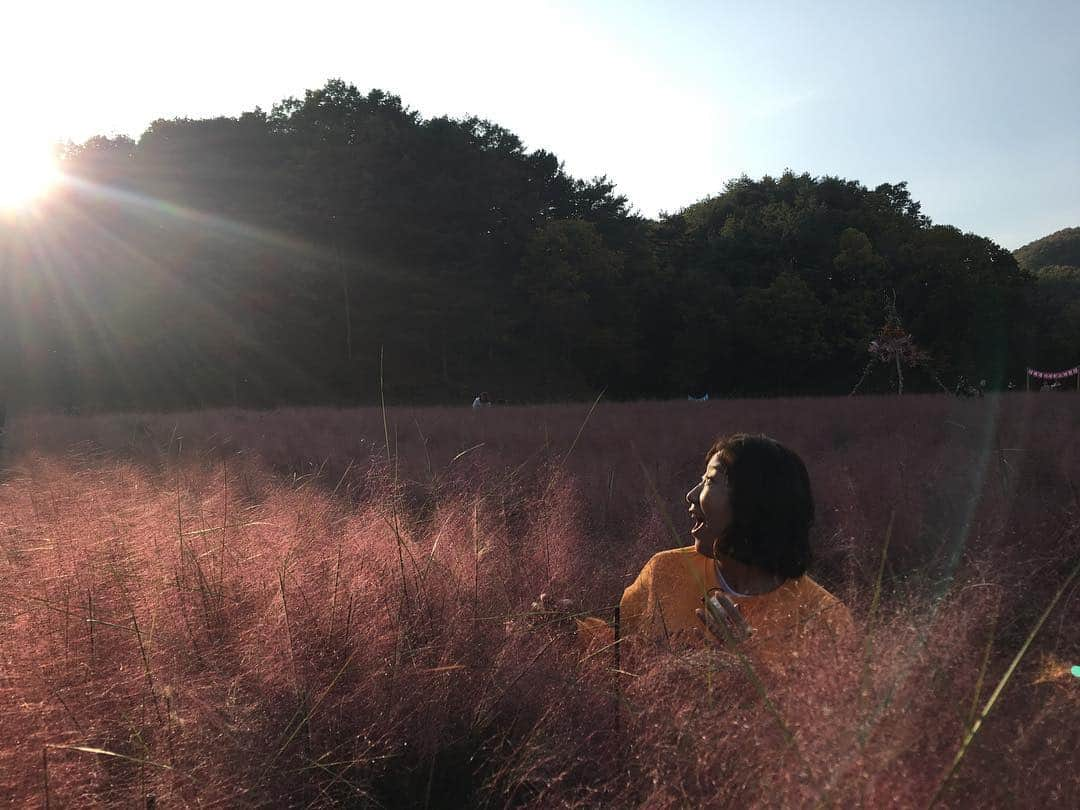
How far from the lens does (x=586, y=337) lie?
91.8 ft

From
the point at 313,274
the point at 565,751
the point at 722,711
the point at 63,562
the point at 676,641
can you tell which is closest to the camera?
the point at 722,711

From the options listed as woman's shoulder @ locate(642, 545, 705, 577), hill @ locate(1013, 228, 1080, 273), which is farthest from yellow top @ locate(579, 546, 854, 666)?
hill @ locate(1013, 228, 1080, 273)

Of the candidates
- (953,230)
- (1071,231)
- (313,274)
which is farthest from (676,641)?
(1071,231)

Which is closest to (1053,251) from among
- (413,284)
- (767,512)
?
(413,284)

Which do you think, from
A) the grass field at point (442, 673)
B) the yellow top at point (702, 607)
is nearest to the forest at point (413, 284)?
the grass field at point (442, 673)

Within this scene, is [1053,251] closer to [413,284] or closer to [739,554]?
[413,284]

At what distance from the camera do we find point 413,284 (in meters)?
24.6

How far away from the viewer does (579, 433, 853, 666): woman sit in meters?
1.69

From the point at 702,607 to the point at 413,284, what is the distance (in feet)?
78.3

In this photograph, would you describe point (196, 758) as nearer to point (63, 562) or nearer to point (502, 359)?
point (63, 562)

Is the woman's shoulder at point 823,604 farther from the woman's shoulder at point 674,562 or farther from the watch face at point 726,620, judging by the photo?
the woman's shoulder at point 674,562

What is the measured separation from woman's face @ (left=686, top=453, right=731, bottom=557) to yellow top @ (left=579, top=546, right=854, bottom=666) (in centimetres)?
7

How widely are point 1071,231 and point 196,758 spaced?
2309 inches

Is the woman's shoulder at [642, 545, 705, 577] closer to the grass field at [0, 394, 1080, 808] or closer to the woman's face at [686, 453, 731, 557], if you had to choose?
the woman's face at [686, 453, 731, 557]
